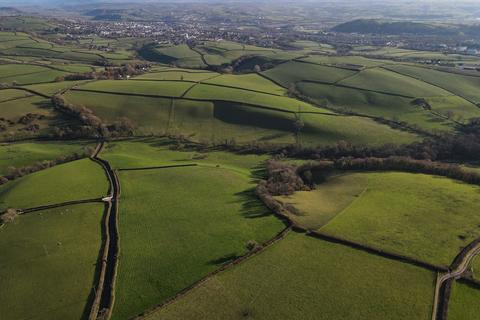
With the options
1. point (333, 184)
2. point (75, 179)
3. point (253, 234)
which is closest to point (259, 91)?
point (333, 184)

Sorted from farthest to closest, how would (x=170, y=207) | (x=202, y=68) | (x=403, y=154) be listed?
(x=202, y=68)
(x=403, y=154)
(x=170, y=207)

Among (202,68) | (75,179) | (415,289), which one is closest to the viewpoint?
(415,289)

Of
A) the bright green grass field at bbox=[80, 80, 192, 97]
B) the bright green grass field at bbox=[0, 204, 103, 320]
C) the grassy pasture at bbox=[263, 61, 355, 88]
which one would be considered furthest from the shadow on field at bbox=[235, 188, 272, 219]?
the grassy pasture at bbox=[263, 61, 355, 88]

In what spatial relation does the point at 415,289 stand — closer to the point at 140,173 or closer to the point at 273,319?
the point at 273,319

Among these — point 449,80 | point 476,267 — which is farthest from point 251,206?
point 449,80

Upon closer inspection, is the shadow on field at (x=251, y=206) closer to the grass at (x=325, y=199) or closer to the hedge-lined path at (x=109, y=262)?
the grass at (x=325, y=199)

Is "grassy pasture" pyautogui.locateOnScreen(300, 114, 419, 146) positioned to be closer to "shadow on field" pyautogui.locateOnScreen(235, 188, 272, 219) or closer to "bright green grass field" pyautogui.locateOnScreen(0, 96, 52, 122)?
"shadow on field" pyautogui.locateOnScreen(235, 188, 272, 219)
